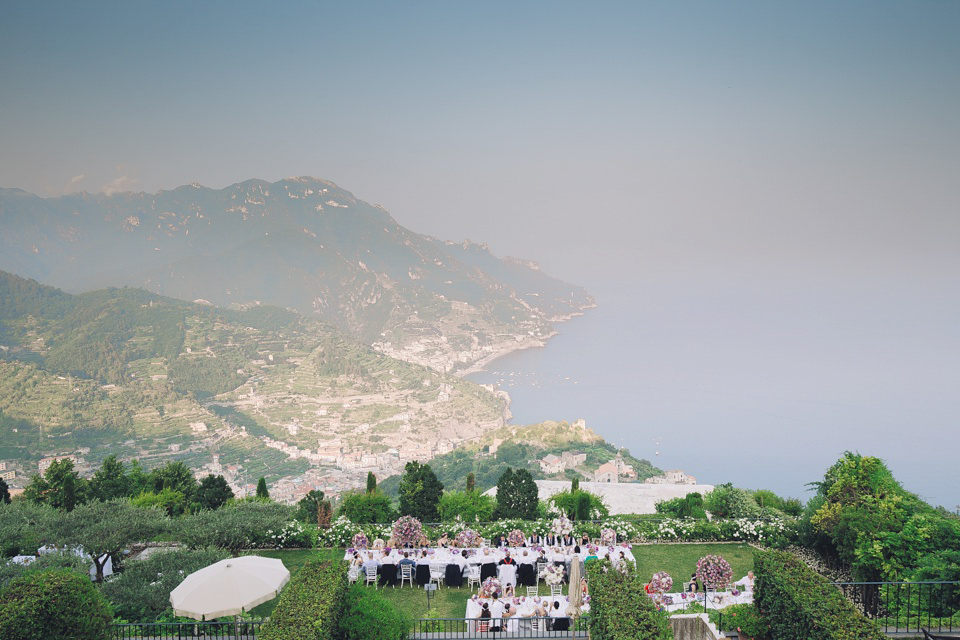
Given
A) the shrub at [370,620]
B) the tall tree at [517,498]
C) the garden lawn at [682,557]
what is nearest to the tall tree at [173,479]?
the tall tree at [517,498]

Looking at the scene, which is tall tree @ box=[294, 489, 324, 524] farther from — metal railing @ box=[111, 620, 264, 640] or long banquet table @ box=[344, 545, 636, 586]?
metal railing @ box=[111, 620, 264, 640]

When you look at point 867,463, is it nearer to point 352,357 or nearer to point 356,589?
point 356,589

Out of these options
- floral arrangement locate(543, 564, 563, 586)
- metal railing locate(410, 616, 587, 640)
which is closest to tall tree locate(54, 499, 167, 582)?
metal railing locate(410, 616, 587, 640)

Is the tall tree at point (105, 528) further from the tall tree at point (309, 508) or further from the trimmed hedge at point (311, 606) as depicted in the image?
the trimmed hedge at point (311, 606)

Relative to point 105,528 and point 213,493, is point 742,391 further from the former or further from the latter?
point 105,528

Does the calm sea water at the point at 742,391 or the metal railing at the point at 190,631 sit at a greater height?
the calm sea water at the point at 742,391

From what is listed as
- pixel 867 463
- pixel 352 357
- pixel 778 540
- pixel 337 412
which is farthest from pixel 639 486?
pixel 352 357
